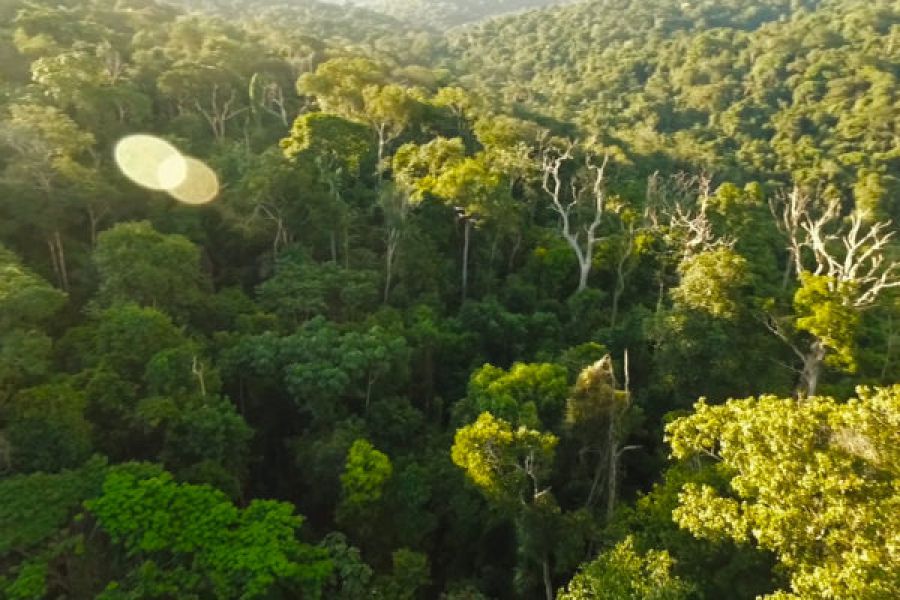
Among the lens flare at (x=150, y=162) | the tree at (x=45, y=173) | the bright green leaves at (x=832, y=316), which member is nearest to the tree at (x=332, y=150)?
the lens flare at (x=150, y=162)

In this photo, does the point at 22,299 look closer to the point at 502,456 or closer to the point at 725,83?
the point at 502,456

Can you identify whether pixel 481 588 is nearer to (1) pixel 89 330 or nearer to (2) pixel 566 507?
(2) pixel 566 507

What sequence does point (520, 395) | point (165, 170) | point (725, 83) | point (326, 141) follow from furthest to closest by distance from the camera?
point (725, 83)
point (326, 141)
point (165, 170)
point (520, 395)

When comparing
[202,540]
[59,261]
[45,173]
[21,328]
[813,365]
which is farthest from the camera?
[59,261]

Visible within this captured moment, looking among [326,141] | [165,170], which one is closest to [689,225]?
[326,141]

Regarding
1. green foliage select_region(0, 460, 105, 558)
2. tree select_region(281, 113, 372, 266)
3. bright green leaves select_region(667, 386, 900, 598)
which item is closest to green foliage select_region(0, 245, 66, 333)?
green foliage select_region(0, 460, 105, 558)

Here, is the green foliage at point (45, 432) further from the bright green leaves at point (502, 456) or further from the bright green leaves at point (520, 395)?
the bright green leaves at point (520, 395)

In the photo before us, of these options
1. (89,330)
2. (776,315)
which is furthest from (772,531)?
(89,330)
